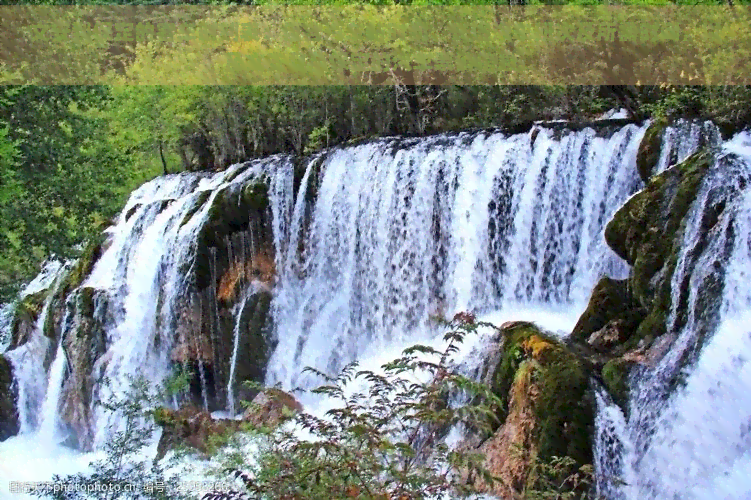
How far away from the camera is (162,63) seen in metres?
25.9

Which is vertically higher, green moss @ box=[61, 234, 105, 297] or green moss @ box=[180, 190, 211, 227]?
green moss @ box=[180, 190, 211, 227]

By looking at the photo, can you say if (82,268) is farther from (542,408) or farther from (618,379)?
(618,379)

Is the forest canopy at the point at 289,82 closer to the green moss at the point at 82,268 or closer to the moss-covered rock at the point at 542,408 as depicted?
the green moss at the point at 82,268

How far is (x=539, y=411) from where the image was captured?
24.6ft

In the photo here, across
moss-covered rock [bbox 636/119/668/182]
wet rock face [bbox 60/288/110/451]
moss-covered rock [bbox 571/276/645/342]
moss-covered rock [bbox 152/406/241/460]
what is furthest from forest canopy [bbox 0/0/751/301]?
moss-covered rock [bbox 571/276/645/342]

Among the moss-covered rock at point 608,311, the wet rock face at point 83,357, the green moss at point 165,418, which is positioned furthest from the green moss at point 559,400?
the wet rock face at point 83,357

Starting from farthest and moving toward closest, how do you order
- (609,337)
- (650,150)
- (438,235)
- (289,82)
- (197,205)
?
(289,82) → (197,205) → (438,235) → (650,150) → (609,337)

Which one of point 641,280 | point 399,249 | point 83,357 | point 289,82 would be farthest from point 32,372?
point 641,280

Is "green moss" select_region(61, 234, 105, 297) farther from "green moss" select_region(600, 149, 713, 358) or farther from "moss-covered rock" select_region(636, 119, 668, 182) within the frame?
"green moss" select_region(600, 149, 713, 358)

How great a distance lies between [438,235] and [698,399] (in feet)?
20.3

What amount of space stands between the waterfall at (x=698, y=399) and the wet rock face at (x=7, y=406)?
12662 mm

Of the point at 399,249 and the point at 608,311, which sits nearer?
the point at 608,311

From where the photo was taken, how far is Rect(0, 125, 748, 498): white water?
11141 mm

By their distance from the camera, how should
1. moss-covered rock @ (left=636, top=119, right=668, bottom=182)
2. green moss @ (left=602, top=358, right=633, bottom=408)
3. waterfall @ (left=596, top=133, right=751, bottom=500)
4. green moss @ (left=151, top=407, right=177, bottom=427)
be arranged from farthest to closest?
green moss @ (left=151, top=407, right=177, bottom=427) → moss-covered rock @ (left=636, top=119, right=668, bottom=182) → green moss @ (left=602, top=358, right=633, bottom=408) → waterfall @ (left=596, top=133, right=751, bottom=500)
